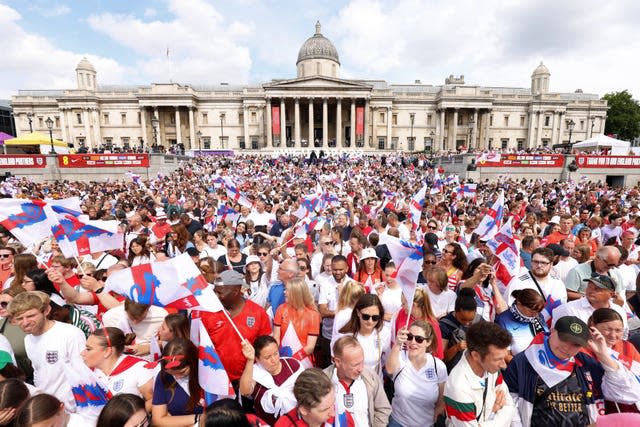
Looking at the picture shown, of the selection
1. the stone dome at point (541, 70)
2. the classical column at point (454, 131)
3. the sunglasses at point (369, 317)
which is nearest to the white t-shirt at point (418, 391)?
the sunglasses at point (369, 317)

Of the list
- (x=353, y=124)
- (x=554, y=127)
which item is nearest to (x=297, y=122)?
(x=353, y=124)

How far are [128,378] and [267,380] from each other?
3.84ft

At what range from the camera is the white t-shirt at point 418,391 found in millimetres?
2789

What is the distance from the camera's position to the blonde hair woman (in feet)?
11.8

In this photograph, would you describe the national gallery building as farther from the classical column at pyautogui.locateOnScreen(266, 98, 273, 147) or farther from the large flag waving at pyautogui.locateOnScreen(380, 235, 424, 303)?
the large flag waving at pyautogui.locateOnScreen(380, 235, 424, 303)

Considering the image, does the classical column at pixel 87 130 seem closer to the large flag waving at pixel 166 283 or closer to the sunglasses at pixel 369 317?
the large flag waving at pixel 166 283

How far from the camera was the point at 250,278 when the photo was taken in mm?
4902

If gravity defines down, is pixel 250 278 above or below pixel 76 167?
below

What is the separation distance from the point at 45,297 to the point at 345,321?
290 centimetres

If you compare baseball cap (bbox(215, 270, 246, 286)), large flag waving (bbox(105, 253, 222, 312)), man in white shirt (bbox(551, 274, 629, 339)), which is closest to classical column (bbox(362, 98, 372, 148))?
man in white shirt (bbox(551, 274, 629, 339))

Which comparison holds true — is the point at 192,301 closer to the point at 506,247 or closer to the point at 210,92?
the point at 506,247

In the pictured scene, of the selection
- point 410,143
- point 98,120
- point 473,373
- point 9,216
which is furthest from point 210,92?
point 473,373

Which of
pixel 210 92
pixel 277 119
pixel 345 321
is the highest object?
pixel 210 92

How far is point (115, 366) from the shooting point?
285cm
